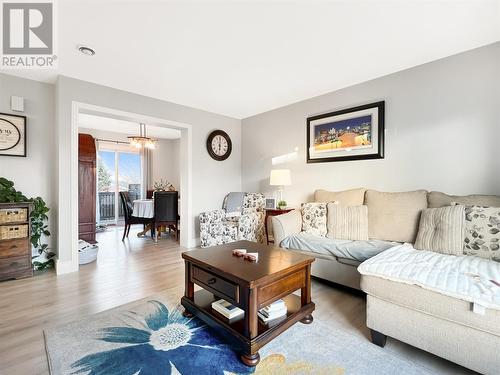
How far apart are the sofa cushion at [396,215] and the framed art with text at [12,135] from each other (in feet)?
13.9

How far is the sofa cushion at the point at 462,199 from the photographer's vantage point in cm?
216

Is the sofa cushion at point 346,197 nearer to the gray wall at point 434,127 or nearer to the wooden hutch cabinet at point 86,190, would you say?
the gray wall at point 434,127

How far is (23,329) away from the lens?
1795 millimetres

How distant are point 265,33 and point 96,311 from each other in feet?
9.21

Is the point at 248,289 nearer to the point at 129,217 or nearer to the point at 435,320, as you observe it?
the point at 435,320

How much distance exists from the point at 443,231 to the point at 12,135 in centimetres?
467

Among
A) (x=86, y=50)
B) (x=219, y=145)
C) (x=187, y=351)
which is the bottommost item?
(x=187, y=351)

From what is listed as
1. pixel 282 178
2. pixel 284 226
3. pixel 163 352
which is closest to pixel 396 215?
pixel 284 226

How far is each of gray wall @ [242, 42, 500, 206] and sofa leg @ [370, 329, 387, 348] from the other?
1.77m

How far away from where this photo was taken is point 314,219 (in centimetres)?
296

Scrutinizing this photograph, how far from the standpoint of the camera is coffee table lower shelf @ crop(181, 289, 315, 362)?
1466 millimetres

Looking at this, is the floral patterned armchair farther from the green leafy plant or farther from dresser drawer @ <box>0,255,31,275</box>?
dresser drawer @ <box>0,255,31,275</box>

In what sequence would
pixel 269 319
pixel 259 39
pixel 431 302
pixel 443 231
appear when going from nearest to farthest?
pixel 431 302 < pixel 269 319 < pixel 443 231 < pixel 259 39

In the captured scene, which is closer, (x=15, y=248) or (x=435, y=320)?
(x=435, y=320)
